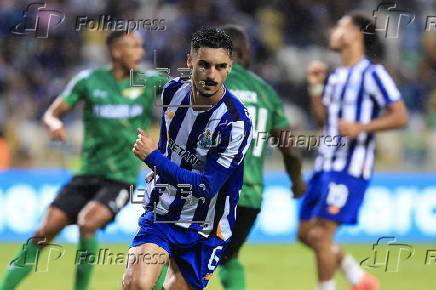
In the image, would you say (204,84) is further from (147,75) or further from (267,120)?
(147,75)

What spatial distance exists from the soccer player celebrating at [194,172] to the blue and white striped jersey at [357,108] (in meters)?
2.12

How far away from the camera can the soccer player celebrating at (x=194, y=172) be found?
190 inches

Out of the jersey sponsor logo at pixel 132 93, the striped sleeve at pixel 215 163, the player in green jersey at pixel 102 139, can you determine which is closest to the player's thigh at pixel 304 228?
the player in green jersey at pixel 102 139

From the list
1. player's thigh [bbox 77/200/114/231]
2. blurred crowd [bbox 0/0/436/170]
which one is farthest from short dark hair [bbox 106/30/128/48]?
blurred crowd [bbox 0/0/436/170]

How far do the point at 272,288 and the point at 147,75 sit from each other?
2.28m

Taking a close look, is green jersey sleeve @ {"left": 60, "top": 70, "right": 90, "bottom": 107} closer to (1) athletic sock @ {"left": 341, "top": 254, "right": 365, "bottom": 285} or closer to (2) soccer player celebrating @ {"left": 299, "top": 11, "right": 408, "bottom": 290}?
(2) soccer player celebrating @ {"left": 299, "top": 11, "right": 408, "bottom": 290}

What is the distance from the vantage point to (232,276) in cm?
656

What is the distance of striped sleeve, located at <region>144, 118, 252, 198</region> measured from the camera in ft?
15.7

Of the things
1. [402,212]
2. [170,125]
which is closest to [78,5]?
[402,212]

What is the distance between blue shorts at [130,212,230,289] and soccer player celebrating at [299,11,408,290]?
6.40 feet

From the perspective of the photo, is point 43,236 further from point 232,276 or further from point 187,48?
point 187,48

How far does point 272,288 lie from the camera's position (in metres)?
8.14

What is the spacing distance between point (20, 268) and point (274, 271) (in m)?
3.19

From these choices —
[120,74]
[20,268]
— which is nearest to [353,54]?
[120,74]
